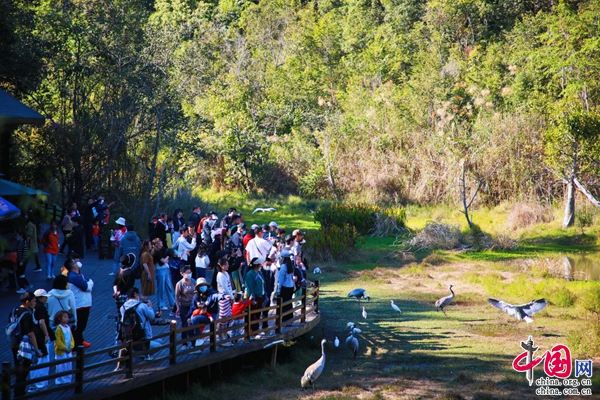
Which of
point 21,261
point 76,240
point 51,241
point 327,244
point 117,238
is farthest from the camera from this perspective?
point 327,244

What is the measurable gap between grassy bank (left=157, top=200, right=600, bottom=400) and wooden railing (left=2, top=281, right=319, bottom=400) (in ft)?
2.54

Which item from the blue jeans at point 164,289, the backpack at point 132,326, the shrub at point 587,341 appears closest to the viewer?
the backpack at point 132,326

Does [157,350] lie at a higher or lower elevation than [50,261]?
higher

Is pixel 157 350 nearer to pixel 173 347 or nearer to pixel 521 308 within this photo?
pixel 173 347

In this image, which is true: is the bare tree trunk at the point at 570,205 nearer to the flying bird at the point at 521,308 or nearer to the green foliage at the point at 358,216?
the green foliage at the point at 358,216

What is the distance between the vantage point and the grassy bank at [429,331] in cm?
1230

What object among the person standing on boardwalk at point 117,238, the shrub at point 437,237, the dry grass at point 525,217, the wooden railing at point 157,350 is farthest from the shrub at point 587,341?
A: the dry grass at point 525,217

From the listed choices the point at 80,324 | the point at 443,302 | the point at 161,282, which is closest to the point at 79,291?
the point at 80,324

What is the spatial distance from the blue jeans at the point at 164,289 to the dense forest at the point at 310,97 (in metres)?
8.17

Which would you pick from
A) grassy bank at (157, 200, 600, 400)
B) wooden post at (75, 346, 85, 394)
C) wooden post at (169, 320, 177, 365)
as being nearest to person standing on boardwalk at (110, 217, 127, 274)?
grassy bank at (157, 200, 600, 400)

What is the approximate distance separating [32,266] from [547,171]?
22.5m

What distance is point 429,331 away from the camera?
15812mm

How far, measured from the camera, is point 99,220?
807 inches

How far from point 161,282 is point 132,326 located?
3235mm
